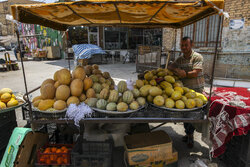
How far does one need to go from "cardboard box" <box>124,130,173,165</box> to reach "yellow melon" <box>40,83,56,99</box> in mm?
1383

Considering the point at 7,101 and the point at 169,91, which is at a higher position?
the point at 169,91

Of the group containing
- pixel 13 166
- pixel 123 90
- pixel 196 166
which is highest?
pixel 123 90

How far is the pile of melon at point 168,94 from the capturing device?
89.7 inches

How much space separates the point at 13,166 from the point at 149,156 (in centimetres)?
193

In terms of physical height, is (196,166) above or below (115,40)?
below

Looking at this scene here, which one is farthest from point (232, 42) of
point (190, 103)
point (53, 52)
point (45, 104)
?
point (53, 52)

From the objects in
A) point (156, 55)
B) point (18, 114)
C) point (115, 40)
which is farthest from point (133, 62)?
point (18, 114)

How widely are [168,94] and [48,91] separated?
178 cm

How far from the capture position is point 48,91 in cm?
247

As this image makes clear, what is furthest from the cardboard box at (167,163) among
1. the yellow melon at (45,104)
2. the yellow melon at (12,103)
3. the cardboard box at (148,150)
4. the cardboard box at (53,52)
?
the cardboard box at (53,52)

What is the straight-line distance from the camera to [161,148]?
2549 millimetres

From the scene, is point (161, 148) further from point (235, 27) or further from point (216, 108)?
point (235, 27)

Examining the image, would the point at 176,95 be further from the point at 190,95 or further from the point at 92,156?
the point at 92,156

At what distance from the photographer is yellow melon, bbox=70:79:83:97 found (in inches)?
96.0
